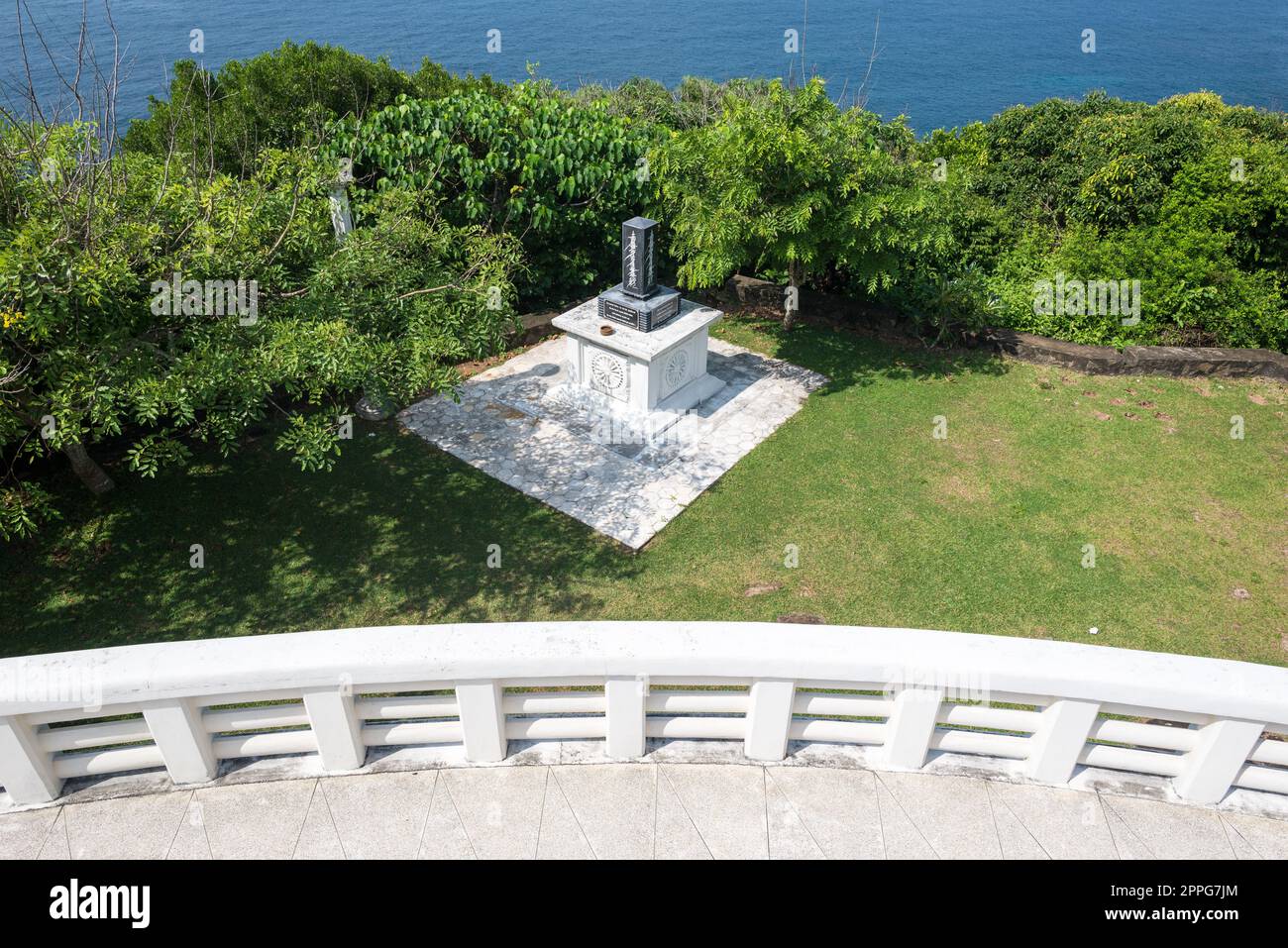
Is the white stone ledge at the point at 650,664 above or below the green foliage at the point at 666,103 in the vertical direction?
below

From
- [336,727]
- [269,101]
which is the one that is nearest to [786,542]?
[336,727]

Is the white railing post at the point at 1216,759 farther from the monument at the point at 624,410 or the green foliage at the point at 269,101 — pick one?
the green foliage at the point at 269,101

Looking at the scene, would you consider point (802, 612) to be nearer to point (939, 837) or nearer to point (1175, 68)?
point (939, 837)

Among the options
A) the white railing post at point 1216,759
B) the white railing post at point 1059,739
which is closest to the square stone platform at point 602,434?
the white railing post at point 1059,739

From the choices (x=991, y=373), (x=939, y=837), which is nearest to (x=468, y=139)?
(x=991, y=373)

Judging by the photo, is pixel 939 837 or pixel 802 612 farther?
pixel 802 612

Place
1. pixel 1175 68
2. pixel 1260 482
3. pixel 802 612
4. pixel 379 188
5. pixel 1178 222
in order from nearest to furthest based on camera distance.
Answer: pixel 802 612, pixel 1260 482, pixel 379 188, pixel 1178 222, pixel 1175 68
